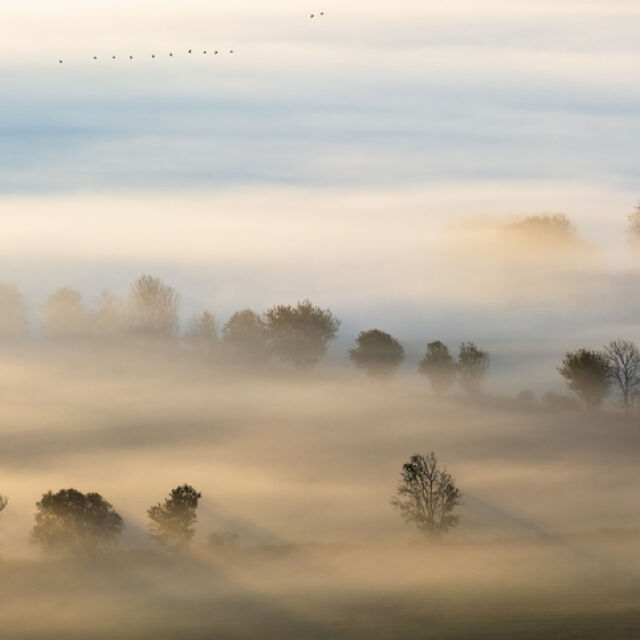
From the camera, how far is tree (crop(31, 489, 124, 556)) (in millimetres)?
190250

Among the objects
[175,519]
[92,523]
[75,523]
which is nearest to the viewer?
[75,523]

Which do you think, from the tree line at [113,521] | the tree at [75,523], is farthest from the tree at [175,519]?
the tree at [75,523]

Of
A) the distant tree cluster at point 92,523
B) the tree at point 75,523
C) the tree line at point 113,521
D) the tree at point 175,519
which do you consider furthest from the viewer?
the tree at point 175,519

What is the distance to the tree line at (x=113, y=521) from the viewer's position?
191 meters

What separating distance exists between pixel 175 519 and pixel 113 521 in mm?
6885

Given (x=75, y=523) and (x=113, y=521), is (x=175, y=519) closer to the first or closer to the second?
(x=113, y=521)

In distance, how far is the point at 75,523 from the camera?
630 feet

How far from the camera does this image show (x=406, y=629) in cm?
15662

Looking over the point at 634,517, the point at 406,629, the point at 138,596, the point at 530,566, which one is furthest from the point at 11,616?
the point at 634,517

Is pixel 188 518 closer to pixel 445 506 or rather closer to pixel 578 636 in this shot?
pixel 445 506

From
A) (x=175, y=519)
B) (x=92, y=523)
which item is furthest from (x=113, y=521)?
(x=175, y=519)

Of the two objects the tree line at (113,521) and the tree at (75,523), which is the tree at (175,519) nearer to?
the tree line at (113,521)

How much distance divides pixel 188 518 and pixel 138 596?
2399 cm

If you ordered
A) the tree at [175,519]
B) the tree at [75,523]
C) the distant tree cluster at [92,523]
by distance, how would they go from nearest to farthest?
the tree at [75,523] < the distant tree cluster at [92,523] < the tree at [175,519]
